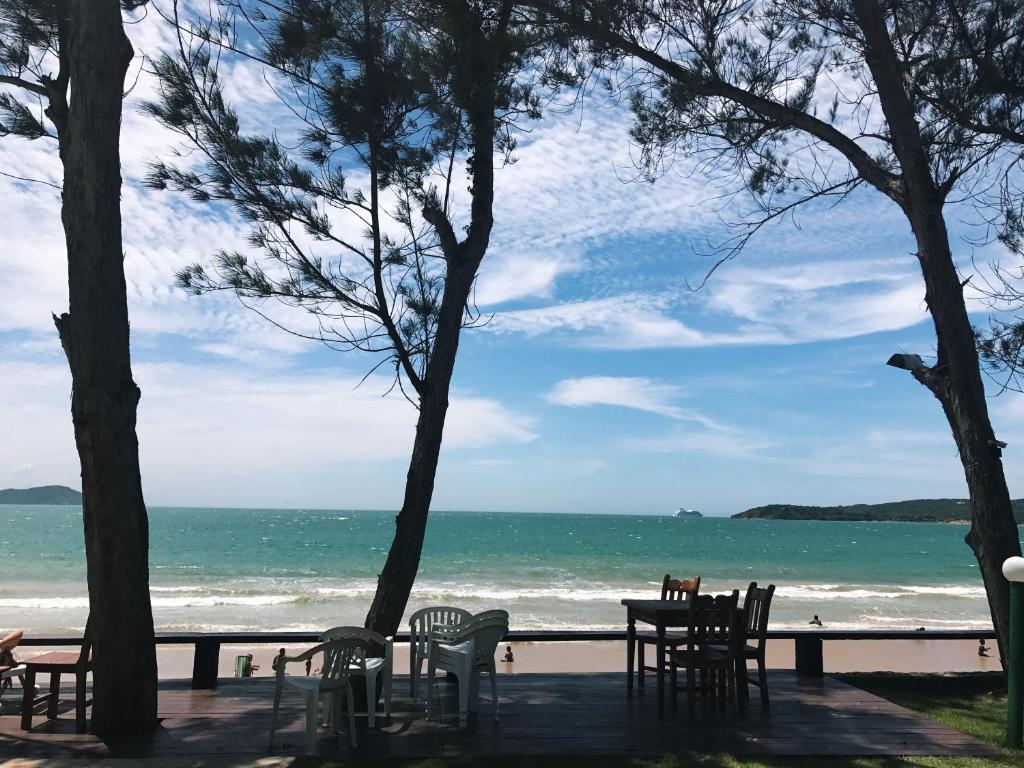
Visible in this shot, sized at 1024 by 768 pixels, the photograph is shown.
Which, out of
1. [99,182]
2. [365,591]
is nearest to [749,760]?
[99,182]

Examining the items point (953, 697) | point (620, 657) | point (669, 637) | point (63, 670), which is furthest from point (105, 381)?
point (620, 657)

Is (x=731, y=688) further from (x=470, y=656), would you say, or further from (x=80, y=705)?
(x=80, y=705)

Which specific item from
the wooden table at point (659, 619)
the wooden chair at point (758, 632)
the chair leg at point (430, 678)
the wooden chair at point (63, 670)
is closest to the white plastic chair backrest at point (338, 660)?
the chair leg at point (430, 678)

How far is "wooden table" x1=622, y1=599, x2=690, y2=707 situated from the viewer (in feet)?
16.4

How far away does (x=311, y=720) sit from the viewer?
400 cm

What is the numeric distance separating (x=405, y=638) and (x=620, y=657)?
501 centimetres

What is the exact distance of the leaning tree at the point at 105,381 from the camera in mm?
4297

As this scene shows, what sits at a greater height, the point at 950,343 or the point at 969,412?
the point at 950,343

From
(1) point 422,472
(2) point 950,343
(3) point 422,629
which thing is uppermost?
(2) point 950,343

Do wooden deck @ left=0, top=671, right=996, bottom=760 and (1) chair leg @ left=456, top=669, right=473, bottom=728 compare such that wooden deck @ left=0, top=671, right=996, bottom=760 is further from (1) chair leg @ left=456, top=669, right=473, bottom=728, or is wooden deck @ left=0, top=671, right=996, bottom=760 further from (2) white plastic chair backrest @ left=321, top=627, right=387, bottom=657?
(2) white plastic chair backrest @ left=321, top=627, right=387, bottom=657

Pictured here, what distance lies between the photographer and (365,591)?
67.9 ft

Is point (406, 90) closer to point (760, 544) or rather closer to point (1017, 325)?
point (1017, 325)

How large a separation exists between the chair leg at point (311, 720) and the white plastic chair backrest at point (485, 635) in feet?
3.44

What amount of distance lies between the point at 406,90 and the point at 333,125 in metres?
0.51
